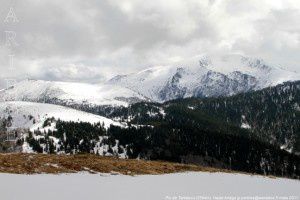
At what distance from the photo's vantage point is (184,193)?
24.0 metres

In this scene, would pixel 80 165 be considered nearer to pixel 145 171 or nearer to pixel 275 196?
pixel 145 171

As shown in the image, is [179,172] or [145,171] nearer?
[145,171]

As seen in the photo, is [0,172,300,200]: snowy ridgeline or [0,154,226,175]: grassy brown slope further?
[0,154,226,175]: grassy brown slope

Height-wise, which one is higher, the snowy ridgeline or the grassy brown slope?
the grassy brown slope

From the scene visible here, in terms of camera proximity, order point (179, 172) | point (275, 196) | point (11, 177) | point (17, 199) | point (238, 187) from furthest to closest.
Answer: point (179, 172) < point (238, 187) < point (275, 196) < point (11, 177) < point (17, 199)

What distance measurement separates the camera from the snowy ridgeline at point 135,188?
64.9ft

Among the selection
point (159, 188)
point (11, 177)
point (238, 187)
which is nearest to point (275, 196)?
point (238, 187)

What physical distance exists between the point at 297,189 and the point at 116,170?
1203 cm

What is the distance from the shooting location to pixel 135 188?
2381cm

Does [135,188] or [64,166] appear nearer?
[135,188]

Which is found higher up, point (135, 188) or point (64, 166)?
point (64, 166)

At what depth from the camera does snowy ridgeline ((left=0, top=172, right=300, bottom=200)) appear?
1978 centimetres

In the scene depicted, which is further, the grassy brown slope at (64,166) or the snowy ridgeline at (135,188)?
the grassy brown slope at (64,166)

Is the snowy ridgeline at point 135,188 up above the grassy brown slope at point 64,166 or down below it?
below
